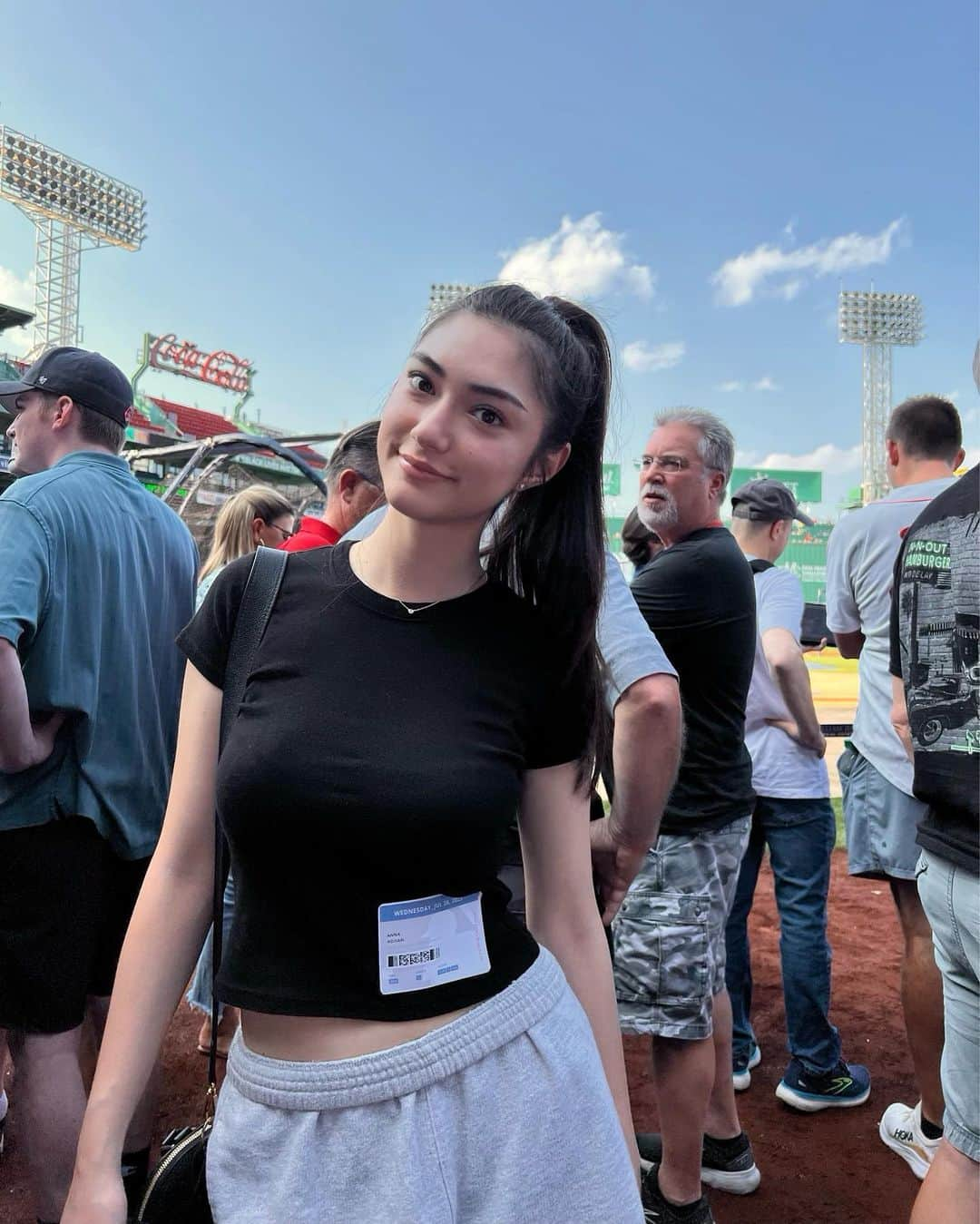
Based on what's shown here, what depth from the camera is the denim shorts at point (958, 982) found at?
1.75m

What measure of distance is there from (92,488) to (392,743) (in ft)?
5.39

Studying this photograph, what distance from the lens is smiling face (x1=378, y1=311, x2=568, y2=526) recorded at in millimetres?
1283

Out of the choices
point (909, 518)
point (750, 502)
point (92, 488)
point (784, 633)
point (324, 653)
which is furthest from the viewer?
point (750, 502)

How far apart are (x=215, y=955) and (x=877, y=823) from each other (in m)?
2.56

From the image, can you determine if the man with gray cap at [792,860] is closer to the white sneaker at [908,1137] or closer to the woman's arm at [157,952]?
the white sneaker at [908,1137]

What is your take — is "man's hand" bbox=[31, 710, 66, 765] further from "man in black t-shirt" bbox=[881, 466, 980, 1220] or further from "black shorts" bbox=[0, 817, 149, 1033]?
"man in black t-shirt" bbox=[881, 466, 980, 1220]

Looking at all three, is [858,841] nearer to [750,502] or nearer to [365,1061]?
[750,502]

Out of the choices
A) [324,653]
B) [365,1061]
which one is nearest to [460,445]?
[324,653]

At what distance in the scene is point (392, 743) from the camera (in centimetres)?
119

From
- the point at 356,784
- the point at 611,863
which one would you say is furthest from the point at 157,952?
the point at 611,863

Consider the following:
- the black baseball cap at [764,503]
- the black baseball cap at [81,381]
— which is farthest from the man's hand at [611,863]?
the black baseball cap at [764,503]

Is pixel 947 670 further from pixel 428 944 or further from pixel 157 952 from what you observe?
pixel 157 952

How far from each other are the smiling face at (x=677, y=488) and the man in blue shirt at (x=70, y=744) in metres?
1.54

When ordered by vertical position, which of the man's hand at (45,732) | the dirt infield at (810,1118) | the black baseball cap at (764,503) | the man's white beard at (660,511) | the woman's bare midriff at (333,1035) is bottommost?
the dirt infield at (810,1118)
